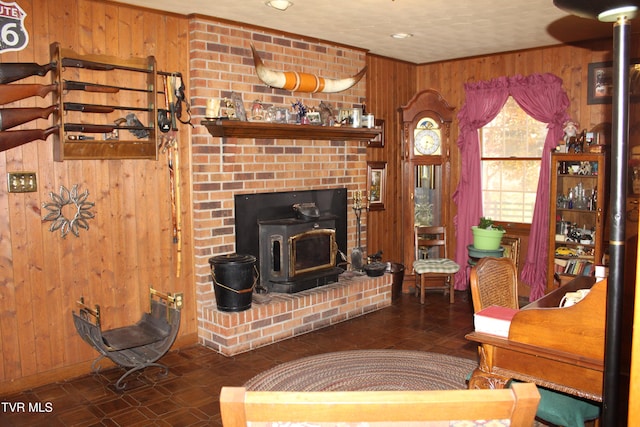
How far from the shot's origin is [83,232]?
12.3 ft

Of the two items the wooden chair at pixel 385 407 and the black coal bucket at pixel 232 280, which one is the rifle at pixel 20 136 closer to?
the black coal bucket at pixel 232 280

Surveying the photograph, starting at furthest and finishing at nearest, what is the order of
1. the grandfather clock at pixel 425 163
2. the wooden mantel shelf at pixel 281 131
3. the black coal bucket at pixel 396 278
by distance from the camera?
the grandfather clock at pixel 425 163 → the black coal bucket at pixel 396 278 → the wooden mantel shelf at pixel 281 131

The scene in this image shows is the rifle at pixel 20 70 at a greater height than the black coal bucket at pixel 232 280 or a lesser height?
greater

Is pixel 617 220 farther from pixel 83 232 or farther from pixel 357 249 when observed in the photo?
pixel 357 249

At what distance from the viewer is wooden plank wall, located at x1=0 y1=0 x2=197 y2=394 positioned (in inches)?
136

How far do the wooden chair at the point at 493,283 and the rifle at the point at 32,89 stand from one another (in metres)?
2.76

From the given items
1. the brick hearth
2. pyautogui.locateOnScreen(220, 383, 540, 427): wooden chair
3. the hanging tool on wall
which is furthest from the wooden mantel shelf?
pyautogui.locateOnScreen(220, 383, 540, 427): wooden chair

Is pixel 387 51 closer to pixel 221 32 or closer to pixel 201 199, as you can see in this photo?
pixel 221 32

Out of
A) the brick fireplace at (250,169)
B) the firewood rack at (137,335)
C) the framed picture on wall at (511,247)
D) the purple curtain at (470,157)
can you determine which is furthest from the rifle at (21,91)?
the framed picture on wall at (511,247)

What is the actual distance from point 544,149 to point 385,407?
5020 mm

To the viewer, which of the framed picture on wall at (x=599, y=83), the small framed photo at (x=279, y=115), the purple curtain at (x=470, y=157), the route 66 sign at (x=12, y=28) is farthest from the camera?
the purple curtain at (x=470, y=157)

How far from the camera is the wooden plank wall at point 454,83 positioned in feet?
17.4

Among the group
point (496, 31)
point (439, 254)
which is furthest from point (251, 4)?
point (439, 254)

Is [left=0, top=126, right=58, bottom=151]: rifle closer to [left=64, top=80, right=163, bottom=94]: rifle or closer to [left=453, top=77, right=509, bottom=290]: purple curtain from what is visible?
[left=64, top=80, right=163, bottom=94]: rifle
